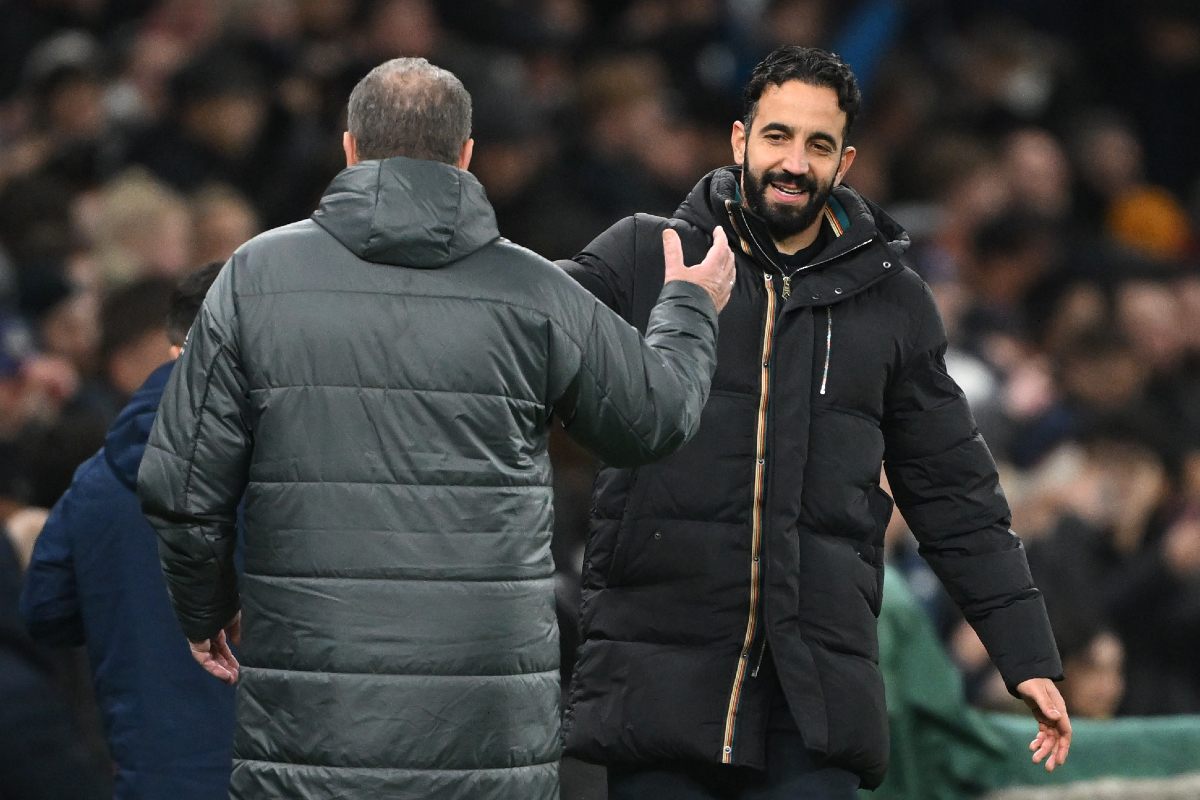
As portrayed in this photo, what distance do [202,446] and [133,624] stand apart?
1.01m

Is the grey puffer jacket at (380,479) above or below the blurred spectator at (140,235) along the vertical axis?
above

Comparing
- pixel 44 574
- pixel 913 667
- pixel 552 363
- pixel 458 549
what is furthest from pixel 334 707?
pixel 913 667

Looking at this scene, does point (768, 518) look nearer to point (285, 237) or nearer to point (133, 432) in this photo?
point (285, 237)

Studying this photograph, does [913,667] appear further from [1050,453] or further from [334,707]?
[1050,453]

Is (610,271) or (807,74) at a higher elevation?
(807,74)

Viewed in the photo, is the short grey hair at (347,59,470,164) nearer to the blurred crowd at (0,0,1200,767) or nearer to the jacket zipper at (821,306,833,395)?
the jacket zipper at (821,306,833,395)

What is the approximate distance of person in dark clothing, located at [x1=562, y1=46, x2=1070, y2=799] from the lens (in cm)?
407

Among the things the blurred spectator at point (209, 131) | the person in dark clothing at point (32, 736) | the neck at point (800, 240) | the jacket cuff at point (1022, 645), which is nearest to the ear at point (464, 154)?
the neck at point (800, 240)

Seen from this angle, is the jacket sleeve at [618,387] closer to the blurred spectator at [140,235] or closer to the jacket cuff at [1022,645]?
the jacket cuff at [1022,645]

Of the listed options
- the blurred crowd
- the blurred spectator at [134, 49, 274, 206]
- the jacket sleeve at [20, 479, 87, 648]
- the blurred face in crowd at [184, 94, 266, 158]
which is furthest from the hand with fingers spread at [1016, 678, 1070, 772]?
the blurred face in crowd at [184, 94, 266, 158]

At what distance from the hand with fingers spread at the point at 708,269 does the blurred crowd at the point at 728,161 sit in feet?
4.79

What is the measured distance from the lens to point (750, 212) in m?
4.23

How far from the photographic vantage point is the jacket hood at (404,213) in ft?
11.8

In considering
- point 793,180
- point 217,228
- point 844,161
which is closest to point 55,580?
point 793,180
